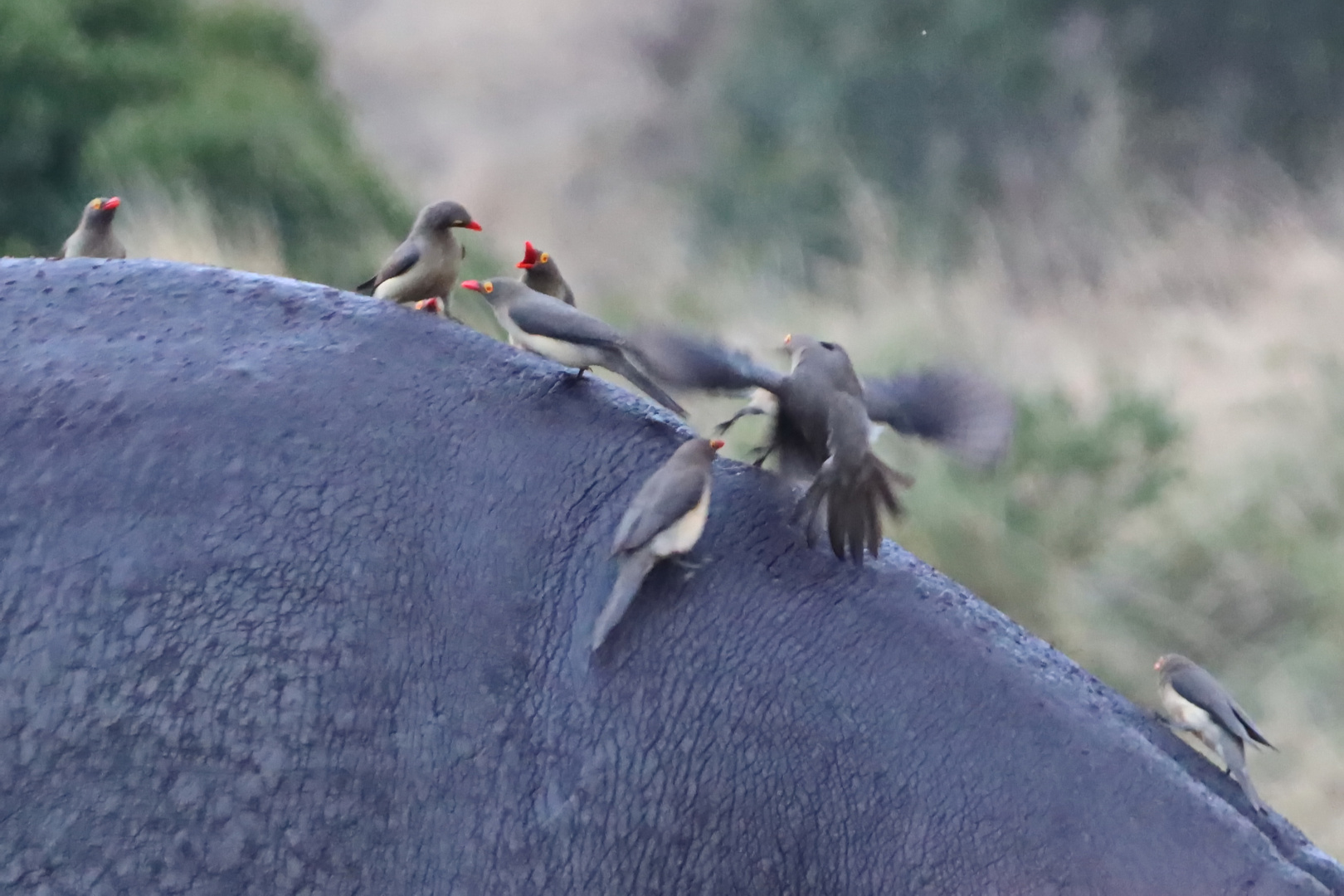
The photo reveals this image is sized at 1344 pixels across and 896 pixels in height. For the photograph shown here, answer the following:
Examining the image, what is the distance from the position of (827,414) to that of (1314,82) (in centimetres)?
1926

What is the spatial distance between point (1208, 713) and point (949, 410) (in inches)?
28.8

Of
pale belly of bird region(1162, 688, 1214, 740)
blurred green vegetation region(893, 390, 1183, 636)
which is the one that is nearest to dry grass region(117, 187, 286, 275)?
blurred green vegetation region(893, 390, 1183, 636)

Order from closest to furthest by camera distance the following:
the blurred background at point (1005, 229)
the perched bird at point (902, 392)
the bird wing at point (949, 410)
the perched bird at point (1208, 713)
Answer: the perched bird at point (902, 392) < the bird wing at point (949, 410) < the perched bird at point (1208, 713) < the blurred background at point (1005, 229)

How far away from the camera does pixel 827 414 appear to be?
2268 mm

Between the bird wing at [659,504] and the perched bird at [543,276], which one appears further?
the perched bird at [543,276]

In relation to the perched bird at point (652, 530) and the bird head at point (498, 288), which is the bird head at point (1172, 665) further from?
the bird head at point (498, 288)

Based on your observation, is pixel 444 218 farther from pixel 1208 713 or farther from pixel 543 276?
pixel 1208 713

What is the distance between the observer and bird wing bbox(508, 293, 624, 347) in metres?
2.74

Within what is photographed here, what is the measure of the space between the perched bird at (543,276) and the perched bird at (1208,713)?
1.48 metres

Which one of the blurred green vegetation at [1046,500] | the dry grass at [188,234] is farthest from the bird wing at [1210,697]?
the dry grass at [188,234]

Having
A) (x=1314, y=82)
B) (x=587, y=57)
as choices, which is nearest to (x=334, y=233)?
(x=1314, y=82)

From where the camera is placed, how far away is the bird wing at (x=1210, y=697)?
261cm

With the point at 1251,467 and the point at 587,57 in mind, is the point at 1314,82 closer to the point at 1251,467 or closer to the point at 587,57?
the point at 1251,467

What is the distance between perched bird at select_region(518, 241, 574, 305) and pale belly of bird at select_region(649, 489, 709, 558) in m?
1.52
